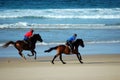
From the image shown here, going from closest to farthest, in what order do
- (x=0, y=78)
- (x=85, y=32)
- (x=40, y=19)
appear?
(x=0, y=78) < (x=85, y=32) < (x=40, y=19)

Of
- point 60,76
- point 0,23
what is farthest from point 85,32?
point 60,76

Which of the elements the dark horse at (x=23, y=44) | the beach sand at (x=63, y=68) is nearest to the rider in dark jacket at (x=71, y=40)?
the beach sand at (x=63, y=68)

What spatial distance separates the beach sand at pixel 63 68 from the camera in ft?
57.2

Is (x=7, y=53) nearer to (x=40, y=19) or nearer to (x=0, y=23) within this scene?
(x=0, y=23)

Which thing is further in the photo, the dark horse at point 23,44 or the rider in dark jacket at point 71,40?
the dark horse at point 23,44

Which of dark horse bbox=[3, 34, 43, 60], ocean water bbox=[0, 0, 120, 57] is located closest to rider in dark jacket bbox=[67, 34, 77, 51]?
dark horse bbox=[3, 34, 43, 60]

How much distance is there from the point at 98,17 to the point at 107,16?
4.02ft

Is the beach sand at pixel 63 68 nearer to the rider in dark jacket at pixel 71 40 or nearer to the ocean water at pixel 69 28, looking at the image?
the rider in dark jacket at pixel 71 40

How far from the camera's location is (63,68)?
1942cm

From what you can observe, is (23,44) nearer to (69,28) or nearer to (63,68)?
(63,68)

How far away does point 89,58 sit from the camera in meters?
22.4

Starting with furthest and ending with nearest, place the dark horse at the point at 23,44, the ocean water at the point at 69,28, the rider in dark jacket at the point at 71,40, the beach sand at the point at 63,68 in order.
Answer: the ocean water at the point at 69,28 → the dark horse at the point at 23,44 → the rider in dark jacket at the point at 71,40 → the beach sand at the point at 63,68

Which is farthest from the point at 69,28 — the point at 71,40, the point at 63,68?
the point at 63,68

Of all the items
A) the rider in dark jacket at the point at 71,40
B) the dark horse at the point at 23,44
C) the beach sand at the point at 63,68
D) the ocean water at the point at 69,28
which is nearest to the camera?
the beach sand at the point at 63,68
